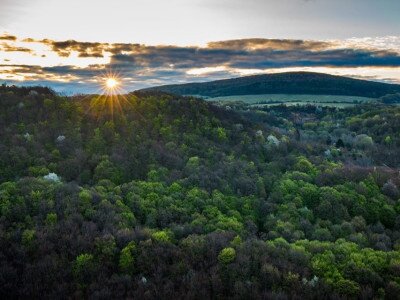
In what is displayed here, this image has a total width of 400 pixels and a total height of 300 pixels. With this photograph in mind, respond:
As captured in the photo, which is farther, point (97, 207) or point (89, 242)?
point (97, 207)

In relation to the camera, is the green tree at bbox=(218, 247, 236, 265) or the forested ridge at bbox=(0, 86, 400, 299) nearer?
the forested ridge at bbox=(0, 86, 400, 299)

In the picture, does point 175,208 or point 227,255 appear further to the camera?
point 175,208

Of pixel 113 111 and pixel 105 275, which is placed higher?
pixel 113 111

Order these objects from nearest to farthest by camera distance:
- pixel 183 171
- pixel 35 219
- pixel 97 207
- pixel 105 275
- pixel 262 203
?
pixel 105 275, pixel 35 219, pixel 97 207, pixel 262 203, pixel 183 171

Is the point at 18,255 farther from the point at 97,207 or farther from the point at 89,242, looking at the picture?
the point at 97,207

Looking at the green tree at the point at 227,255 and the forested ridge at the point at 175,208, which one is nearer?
the forested ridge at the point at 175,208

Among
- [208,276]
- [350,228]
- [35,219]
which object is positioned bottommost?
[350,228]

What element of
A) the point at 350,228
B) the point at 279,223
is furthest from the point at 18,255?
the point at 350,228

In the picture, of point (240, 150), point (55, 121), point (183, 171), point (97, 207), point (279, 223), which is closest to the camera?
point (97, 207)
